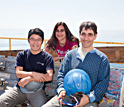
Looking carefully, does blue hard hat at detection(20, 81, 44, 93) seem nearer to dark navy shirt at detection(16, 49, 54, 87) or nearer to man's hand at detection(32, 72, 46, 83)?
man's hand at detection(32, 72, 46, 83)

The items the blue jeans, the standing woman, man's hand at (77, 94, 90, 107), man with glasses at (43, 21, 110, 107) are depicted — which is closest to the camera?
man's hand at (77, 94, 90, 107)

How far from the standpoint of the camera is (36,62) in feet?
8.93

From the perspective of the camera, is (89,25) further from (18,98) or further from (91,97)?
(18,98)

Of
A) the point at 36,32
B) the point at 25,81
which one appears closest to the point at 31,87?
the point at 25,81

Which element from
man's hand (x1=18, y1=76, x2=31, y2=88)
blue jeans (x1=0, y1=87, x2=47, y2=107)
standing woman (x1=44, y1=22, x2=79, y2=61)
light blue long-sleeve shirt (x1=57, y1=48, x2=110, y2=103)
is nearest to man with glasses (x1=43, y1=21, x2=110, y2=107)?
light blue long-sleeve shirt (x1=57, y1=48, x2=110, y2=103)

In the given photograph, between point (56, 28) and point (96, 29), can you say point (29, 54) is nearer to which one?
point (56, 28)

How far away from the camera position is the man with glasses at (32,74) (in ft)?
8.64

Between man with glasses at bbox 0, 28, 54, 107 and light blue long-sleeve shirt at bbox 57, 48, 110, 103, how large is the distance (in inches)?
16.8

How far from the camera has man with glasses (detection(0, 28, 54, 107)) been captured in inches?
104

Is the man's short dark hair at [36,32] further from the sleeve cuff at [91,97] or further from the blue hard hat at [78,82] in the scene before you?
the sleeve cuff at [91,97]

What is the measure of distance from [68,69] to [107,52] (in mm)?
6713

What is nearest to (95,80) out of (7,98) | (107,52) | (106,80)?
(106,80)

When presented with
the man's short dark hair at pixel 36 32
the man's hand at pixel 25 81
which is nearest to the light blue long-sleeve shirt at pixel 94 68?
the man's hand at pixel 25 81

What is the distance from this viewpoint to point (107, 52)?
8.70m
